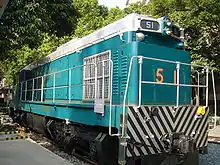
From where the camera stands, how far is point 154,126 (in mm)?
5828

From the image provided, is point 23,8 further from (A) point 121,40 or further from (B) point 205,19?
(B) point 205,19

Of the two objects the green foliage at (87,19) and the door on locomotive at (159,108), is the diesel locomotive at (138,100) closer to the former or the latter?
the door on locomotive at (159,108)

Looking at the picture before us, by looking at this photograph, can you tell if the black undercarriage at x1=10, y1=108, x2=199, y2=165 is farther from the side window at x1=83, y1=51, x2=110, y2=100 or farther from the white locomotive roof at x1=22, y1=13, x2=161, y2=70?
the white locomotive roof at x1=22, y1=13, x2=161, y2=70

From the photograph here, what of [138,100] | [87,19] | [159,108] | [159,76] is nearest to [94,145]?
[138,100]

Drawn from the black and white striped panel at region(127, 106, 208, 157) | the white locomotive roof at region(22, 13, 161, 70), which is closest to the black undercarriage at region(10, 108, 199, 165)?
the black and white striped panel at region(127, 106, 208, 157)

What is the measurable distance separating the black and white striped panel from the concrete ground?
2264 mm

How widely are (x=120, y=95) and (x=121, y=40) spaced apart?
3.85ft

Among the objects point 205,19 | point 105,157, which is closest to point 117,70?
point 105,157

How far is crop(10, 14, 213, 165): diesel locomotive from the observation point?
5738 millimetres

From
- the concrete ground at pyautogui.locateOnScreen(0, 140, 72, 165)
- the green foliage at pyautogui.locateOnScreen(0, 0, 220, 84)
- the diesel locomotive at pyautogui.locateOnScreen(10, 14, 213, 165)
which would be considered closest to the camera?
the diesel locomotive at pyautogui.locateOnScreen(10, 14, 213, 165)

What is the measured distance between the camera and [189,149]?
5793 mm

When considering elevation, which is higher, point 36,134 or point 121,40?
point 121,40

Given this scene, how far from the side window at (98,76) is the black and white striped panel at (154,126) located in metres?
1.12

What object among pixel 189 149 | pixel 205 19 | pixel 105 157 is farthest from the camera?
pixel 205 19
